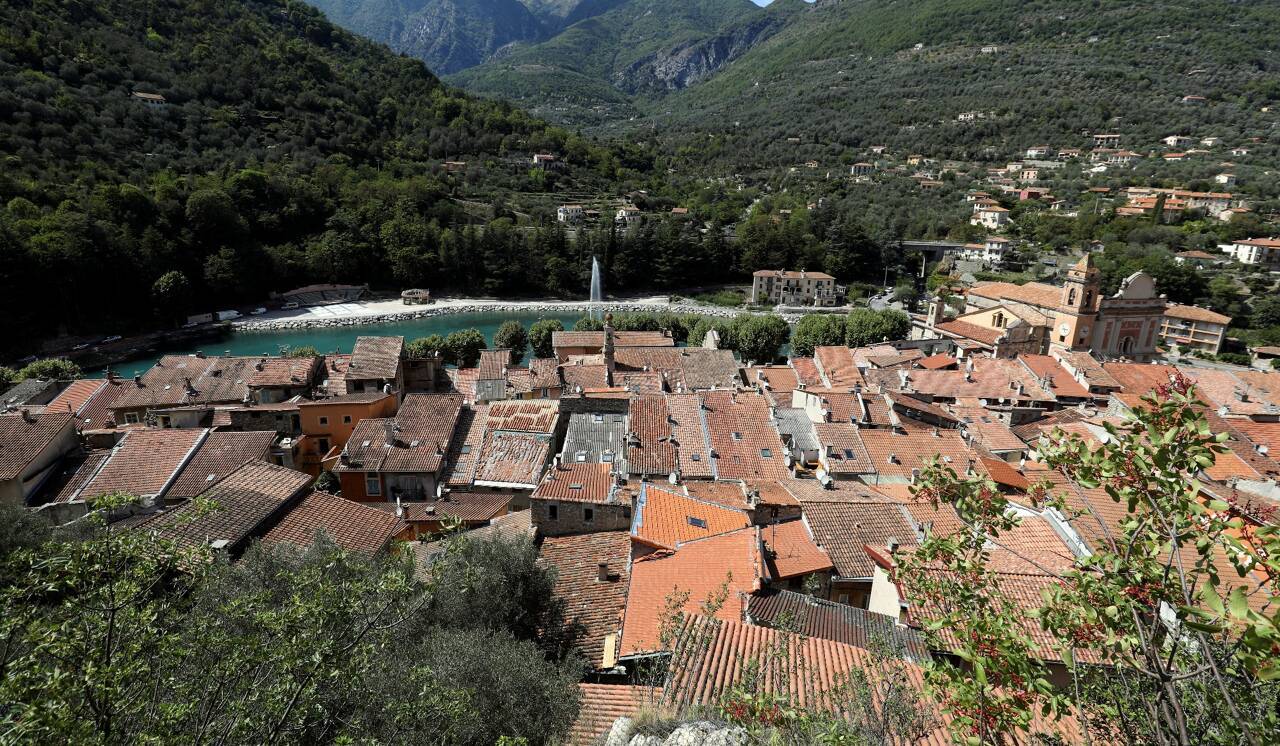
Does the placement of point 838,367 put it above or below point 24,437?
below

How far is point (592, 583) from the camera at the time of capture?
11234 millimetres

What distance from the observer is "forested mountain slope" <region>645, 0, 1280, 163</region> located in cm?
10619

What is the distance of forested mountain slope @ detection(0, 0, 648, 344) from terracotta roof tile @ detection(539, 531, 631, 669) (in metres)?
53.8

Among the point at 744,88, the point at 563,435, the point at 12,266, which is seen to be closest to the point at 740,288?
the point at 563,435

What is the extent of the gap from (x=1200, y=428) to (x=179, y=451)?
19.0 metres

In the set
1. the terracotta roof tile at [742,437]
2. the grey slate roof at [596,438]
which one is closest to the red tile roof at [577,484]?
the grey slate roof at [596,438]

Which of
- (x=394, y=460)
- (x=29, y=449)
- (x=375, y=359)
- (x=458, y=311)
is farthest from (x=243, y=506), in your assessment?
(x=458, y=311)

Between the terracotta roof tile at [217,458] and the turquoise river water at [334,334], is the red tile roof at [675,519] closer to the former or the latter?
the terracotta roof tile at [217,458]

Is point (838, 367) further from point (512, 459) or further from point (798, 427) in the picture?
point (512, 459)

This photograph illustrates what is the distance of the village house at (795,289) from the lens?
7050 centimetres

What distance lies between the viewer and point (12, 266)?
45.6 meters

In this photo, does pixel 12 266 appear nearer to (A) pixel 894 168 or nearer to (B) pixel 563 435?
(B) pixel 563 435

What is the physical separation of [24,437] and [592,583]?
14.7 m

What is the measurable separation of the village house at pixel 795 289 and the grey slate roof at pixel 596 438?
53539mm
